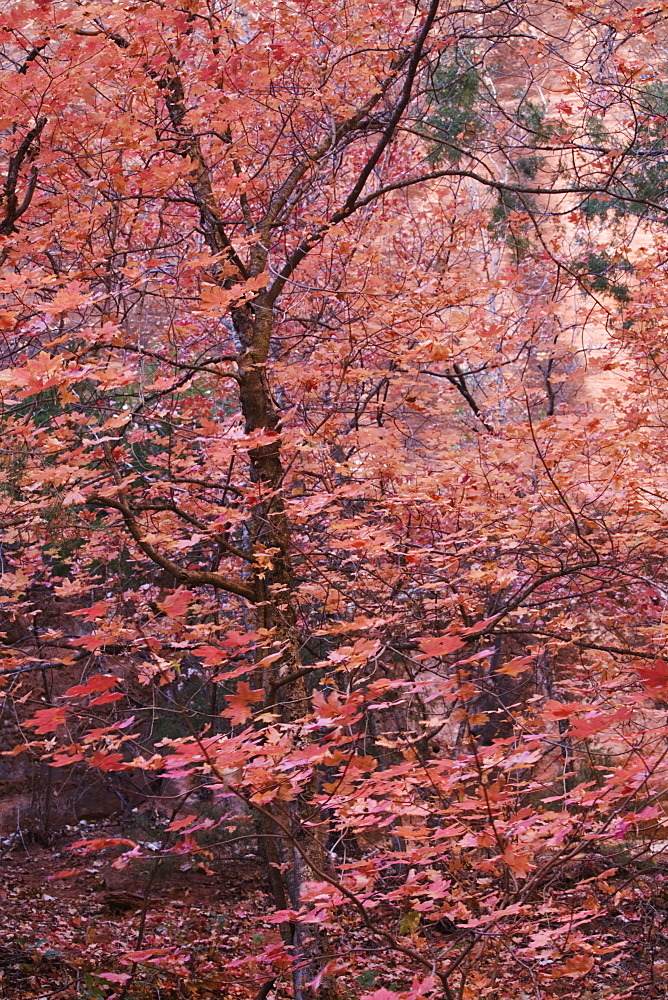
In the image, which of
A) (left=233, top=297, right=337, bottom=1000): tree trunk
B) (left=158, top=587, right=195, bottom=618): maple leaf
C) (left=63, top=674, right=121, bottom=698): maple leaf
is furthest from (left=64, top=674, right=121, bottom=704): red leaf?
(left=233, top=297, right=337, bottom=1000): tree trunk

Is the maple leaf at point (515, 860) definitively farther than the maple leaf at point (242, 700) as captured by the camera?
Yes

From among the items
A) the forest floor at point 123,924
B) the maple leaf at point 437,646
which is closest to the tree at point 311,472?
the maple leaf at point 437,646

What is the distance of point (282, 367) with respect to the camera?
17.8 ft

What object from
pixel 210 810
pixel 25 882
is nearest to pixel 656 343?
pixel 210 810

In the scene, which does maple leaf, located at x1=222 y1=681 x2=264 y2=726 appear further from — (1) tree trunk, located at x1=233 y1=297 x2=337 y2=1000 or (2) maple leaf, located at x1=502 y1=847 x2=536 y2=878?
(1) tree trunk, located at x1=233 y1=297 x2=337 y2=1000

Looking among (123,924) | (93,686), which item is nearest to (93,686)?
(93,686)

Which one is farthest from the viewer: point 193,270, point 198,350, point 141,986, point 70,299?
point 198,350

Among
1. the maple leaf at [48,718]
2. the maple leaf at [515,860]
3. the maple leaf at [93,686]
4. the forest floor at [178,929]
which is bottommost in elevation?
the forest floor at [178,929]

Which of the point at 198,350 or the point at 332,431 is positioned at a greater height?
the point at 198,350

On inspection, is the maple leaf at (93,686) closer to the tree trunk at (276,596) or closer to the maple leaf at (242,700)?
the maple leaf at (242,700)

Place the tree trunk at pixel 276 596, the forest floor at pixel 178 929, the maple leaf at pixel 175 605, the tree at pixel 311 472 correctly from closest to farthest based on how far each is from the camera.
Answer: the maple leaf at pixel 175 605
the tree at pixel 311 472
the tree trunk at pixel 276 596
the forest floor at pixel 178 929

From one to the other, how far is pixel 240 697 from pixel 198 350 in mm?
8482

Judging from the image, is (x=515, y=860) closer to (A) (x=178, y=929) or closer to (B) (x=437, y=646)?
(B) (x=437, y=646)

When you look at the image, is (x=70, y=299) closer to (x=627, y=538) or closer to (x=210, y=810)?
(x=627, y=538)
